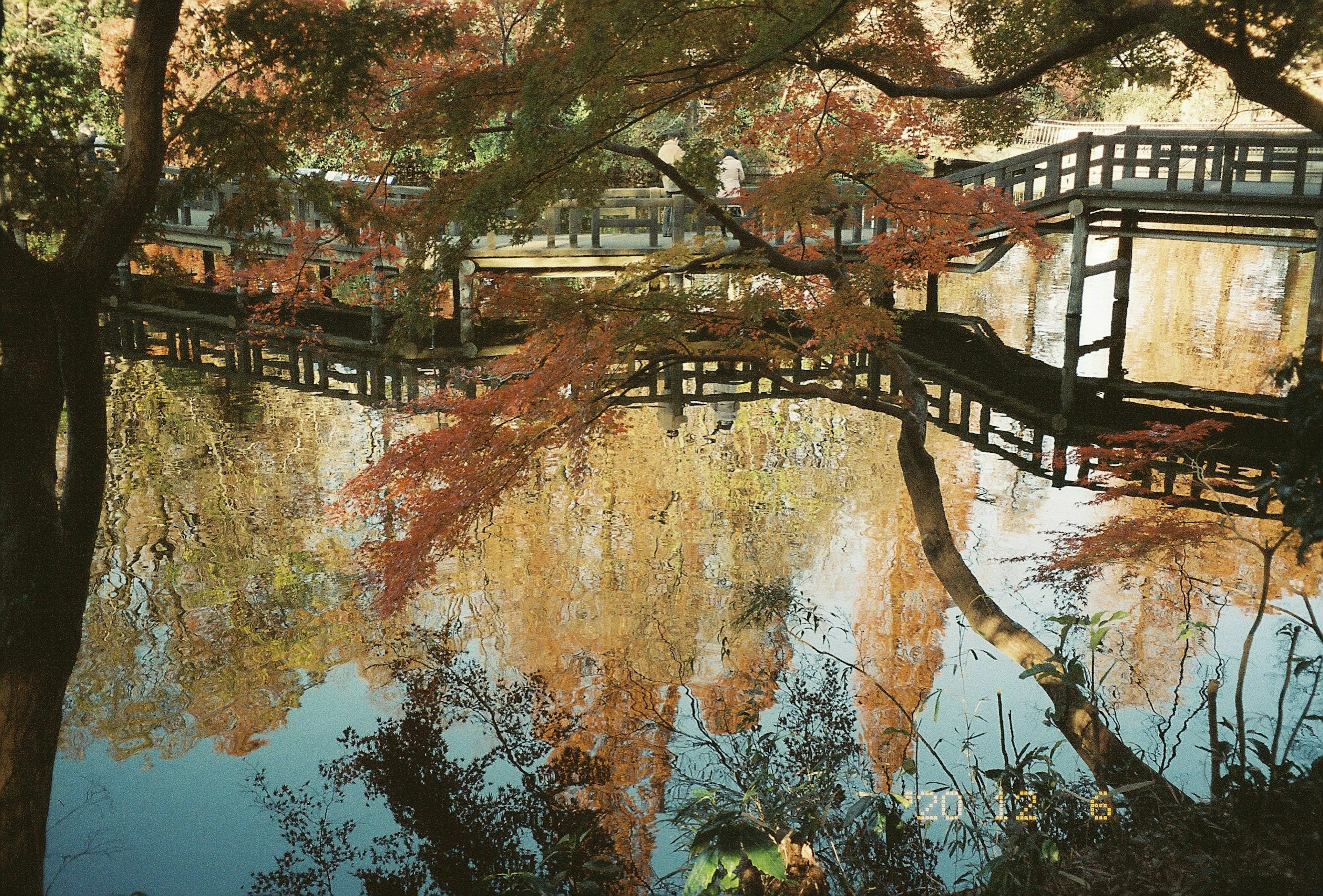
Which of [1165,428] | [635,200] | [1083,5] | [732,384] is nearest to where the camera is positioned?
[1083,5]

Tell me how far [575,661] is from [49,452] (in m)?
4.48

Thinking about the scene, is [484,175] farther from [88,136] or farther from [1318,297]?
[88,136]

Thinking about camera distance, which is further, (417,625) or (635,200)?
(635,200)

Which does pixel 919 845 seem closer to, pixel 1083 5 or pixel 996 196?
pixel 1083 5

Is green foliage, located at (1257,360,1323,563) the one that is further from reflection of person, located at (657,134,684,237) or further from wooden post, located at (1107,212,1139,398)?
wooden post, located at (1107,212,1139,398)

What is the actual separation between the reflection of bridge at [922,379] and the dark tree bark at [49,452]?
577cm

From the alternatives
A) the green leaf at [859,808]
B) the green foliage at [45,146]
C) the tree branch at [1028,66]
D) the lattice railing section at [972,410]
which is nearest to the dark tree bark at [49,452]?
the green foliage at [45,146]

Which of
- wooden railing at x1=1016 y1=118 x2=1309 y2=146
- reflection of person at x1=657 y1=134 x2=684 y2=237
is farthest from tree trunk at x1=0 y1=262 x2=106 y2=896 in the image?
wooden railing at x1=1016 y1=118 x2=1309 y2=146

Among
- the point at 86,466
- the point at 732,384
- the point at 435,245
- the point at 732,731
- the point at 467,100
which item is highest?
the point at 467,100

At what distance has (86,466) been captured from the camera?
5.34 m

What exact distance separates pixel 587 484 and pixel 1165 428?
6.47 m

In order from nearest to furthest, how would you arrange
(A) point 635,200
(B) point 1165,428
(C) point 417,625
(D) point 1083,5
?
(D) point 1083,5 < (C) point 417,625 < (B) point 1165,428 < (A) point 635,200

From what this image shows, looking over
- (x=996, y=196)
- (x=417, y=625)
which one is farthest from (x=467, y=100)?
(x=996, y=196)

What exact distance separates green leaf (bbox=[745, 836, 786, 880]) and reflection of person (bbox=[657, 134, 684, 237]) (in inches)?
403
